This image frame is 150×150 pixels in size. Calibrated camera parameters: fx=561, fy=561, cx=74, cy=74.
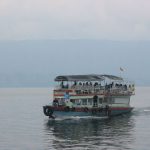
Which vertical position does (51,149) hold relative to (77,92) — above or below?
below

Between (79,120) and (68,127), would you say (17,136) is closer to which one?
(68,127)

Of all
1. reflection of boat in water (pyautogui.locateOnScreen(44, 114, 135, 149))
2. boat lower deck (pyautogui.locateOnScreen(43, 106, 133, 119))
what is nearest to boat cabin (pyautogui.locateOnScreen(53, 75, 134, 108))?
boat lower deck (pyautogui.locateOnScreen(43, 106, 133, 119))

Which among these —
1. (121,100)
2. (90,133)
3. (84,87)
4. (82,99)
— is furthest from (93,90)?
(90,133)

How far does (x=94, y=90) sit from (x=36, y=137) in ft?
74.1

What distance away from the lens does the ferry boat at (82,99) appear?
248 ft

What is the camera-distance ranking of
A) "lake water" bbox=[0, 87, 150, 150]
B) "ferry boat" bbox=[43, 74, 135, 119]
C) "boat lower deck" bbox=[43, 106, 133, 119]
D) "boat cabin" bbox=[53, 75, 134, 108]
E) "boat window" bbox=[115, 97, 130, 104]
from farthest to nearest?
"boat window" bbox=[115, 97, 130, 104], "boat cabin" bbox=[53, 75, 134, 108], "ferry boat" bbox=[43, 74, 135, 119], "boat lower deck" bbox=[43, 106, 133, 119], "lake water" bbox=[0, 87, 150, 150]

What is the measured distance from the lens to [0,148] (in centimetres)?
4897

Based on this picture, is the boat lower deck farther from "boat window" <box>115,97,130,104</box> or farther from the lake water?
"boat window" <box>115,97,130,104</box>

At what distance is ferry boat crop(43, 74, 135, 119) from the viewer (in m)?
75.6

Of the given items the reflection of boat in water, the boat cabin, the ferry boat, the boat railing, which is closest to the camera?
the reflection of boat in water

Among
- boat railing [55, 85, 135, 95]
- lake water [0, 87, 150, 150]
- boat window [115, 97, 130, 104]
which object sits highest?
boat railing [55, 85, 135, 95]

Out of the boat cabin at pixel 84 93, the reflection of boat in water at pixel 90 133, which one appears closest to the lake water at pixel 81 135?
the reflection of boat in water at pixel 90 133

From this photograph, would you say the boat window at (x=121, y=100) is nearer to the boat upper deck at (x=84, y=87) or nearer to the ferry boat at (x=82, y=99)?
the ferry boat at (x=82, y=99)

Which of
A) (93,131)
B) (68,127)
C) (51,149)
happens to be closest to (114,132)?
(93,131)
